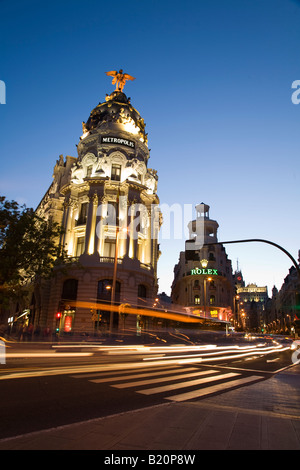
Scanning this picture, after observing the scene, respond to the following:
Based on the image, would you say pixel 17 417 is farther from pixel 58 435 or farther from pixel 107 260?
pixel 107 260

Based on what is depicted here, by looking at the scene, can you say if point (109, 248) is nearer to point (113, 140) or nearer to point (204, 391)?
point (113, 140)

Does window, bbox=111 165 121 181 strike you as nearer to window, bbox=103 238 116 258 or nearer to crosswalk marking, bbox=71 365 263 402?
window, bbox=103 238 116 258

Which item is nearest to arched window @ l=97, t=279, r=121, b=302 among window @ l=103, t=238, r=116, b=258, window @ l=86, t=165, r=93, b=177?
window @ l=103, t=238, r=116, b=258

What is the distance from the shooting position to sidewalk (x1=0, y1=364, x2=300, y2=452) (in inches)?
162

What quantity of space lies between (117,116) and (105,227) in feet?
60.8

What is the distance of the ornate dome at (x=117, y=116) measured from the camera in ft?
162

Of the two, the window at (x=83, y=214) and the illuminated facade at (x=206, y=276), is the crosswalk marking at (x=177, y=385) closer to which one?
the window at (x=83, y=214)

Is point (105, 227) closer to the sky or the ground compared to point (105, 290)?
closer to the sky

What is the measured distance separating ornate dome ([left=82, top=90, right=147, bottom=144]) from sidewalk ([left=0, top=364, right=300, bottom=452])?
47.7 meters

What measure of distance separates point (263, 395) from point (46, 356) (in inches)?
430

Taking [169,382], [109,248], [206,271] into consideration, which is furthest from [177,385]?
[206,271]

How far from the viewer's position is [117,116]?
49312 millimetres

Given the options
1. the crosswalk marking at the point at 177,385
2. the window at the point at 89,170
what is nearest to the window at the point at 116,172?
the window at the point at 89,170
